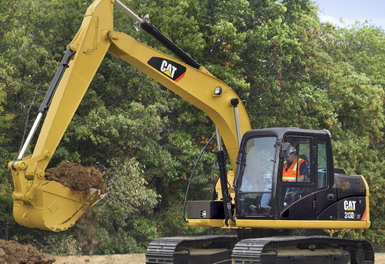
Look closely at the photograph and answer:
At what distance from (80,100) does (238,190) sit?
3.29 m

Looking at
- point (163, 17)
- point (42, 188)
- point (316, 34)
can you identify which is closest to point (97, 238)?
point (163, 17)

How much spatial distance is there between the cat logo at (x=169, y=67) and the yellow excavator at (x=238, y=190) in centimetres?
2

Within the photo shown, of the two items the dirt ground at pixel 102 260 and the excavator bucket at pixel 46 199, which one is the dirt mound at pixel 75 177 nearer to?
the excavator bucket at pixel 46 199

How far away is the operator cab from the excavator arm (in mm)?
1982

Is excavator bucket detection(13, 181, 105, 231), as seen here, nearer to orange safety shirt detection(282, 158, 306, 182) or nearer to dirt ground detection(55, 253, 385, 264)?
orange safety shirt detection(282, 158, 306, 182)

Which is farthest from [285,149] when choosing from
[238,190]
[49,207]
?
[49,207]

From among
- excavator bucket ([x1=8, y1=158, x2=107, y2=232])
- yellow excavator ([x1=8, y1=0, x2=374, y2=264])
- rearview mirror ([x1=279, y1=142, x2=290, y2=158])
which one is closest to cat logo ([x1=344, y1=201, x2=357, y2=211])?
yellow excavator ([x1=8, y1=0, x2=374, y2=264])

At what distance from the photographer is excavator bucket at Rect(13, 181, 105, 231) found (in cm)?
1206

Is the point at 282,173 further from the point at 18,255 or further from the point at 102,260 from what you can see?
the point at 102,260

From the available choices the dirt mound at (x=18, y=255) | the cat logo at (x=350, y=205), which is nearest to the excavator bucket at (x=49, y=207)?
→ the dirt mound at (x=18, y=255)

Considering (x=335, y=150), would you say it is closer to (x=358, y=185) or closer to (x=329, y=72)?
(x=329, y=72)

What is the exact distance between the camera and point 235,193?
12.6 metres

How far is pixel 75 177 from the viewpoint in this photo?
13.0 m

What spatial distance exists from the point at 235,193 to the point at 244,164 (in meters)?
0.53
